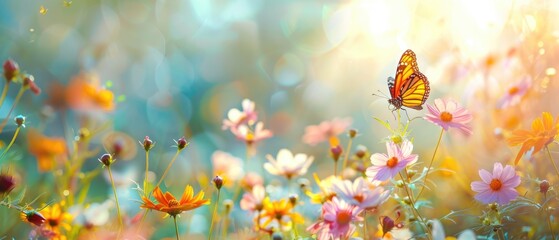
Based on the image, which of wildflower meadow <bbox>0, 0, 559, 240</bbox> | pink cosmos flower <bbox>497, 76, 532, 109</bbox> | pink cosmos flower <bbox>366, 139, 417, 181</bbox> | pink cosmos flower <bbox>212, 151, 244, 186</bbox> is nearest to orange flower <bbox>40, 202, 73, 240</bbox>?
wildflower meadow <bbox>0, 0, 559, 240</bbox>

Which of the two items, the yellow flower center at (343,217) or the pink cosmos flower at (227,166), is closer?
the yellow flower center at (343,217)

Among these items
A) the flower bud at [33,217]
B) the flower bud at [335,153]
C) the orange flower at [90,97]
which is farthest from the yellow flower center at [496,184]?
the orange flower at [90,97]

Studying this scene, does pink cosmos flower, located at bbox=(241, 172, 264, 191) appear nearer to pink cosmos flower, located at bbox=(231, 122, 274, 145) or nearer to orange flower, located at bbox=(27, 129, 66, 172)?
pink cosmos flower, located at bbox=(231, 122, 274, 145)

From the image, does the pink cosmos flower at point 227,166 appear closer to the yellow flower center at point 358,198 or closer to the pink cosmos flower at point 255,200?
the pink cosmos flower at point 255,200

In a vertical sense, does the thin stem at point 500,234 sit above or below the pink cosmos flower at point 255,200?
above

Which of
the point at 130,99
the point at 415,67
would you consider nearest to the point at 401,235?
the point at 415,67

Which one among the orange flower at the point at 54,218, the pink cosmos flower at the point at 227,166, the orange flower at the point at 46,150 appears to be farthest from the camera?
the orange flower at the point at 46,150
